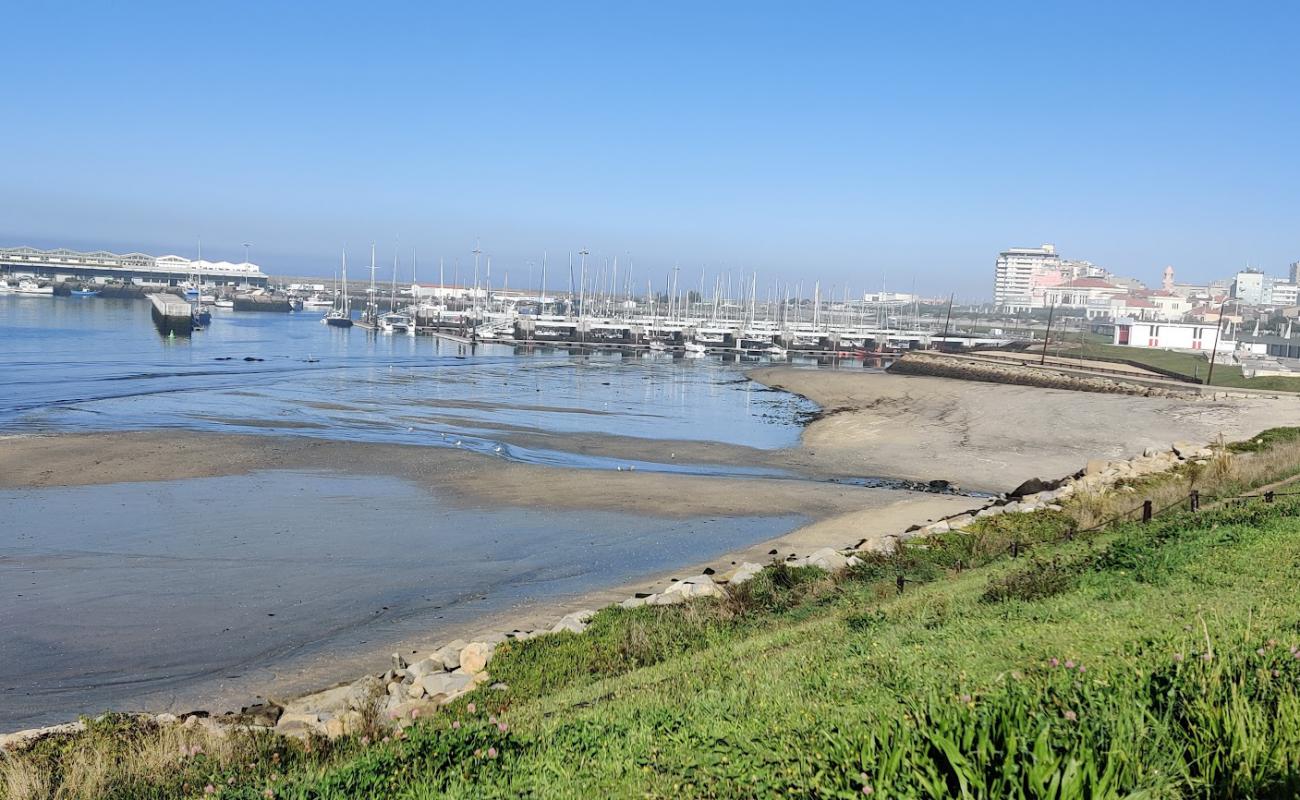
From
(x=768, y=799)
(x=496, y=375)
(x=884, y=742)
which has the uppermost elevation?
(x=884, y=742)

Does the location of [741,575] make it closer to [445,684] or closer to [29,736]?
[445,684]

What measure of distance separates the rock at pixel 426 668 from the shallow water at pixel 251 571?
263 centimetres

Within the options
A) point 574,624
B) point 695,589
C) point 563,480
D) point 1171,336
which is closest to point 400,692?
point 574,624

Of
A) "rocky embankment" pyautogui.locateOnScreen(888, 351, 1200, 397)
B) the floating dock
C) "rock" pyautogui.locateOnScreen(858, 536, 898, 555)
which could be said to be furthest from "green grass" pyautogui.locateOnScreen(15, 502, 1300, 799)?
the floating dock

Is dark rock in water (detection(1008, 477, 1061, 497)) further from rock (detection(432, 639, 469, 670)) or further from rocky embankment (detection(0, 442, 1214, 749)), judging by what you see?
rock (detection(432, 639, 469, 670))

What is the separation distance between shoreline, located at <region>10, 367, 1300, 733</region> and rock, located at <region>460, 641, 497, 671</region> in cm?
332

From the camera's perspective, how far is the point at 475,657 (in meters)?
10.9

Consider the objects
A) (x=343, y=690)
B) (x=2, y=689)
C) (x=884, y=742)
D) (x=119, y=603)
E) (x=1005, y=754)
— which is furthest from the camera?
(x=119, y=603)

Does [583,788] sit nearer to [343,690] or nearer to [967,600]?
[967,600]

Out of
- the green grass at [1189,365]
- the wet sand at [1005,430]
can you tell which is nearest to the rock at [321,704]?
the wet sand at [1005,430]

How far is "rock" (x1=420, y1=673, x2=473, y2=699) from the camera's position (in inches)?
394

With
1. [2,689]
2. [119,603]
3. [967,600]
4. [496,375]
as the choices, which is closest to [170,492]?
[119,603]

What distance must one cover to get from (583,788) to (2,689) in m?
10.4

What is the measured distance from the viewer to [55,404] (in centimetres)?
4528
